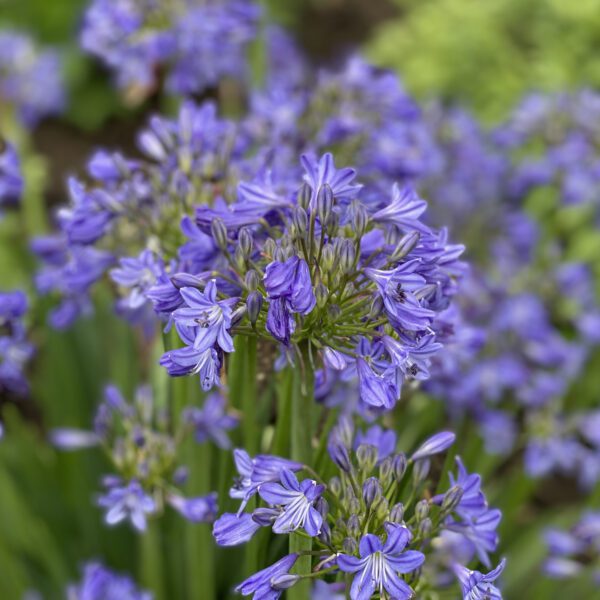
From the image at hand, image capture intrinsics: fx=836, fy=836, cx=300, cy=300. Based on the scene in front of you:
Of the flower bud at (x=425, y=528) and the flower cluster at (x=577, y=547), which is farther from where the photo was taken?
the flower cluster at (x=577, y=547)

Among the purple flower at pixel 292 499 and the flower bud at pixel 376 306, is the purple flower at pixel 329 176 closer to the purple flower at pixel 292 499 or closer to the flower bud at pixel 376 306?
the flower bud at pixel 376 306

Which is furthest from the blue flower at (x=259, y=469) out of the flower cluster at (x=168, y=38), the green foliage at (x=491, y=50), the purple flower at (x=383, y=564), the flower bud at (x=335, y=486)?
the green foliage at (x=491, y=50)

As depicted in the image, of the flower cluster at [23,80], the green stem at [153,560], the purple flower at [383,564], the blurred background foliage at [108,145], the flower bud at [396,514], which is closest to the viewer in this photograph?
the purple flower at [383,564]

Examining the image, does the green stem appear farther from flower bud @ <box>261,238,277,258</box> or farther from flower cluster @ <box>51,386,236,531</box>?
flower bud @ <box>261,238,277,258</box>

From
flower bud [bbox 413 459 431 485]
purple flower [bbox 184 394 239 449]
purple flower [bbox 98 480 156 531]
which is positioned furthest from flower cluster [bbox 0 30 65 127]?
flower bud [bbox 413 459 431 485]

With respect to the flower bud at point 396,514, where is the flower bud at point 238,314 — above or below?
above

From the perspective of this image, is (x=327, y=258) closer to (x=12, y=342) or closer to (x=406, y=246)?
(x=406, y=246)

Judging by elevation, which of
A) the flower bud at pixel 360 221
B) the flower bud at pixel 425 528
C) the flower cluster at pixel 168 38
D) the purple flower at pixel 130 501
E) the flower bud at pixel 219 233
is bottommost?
the flower bud at pixel 425 528

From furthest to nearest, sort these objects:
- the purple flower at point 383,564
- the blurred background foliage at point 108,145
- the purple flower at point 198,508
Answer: the blurred background foliage at point 108,145 → the purple flower at point 198,508 → the purple flower at point 383,564

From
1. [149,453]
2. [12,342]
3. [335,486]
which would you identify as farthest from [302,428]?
[12,342]
